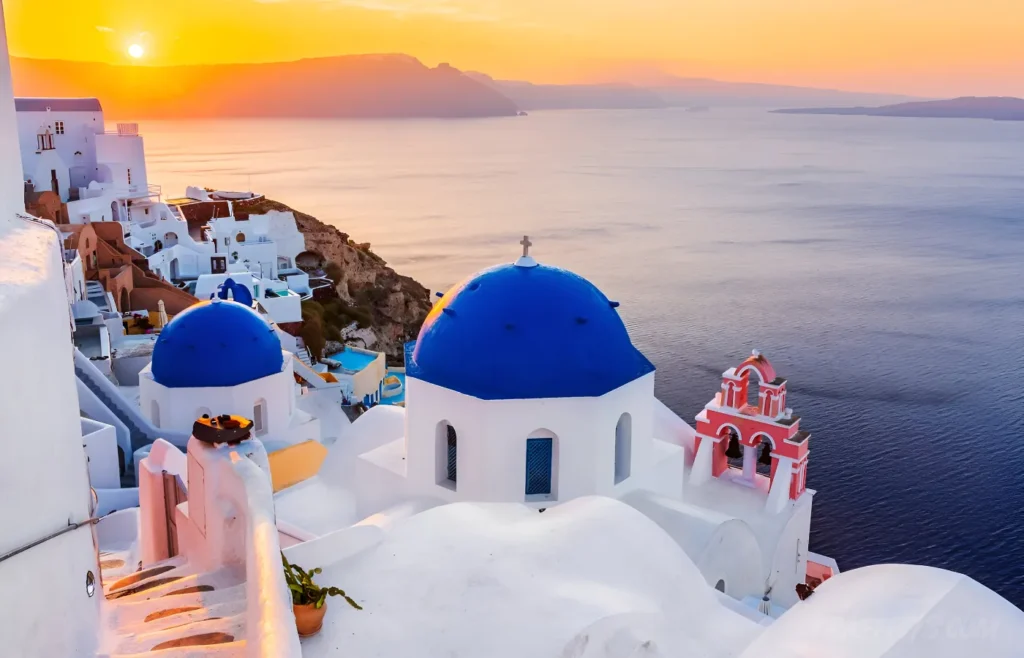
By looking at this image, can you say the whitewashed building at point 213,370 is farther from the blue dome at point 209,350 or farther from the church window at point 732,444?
the church window at point 732,444

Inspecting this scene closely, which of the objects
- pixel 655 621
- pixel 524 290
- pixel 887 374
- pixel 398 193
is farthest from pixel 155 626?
pixel 398 193

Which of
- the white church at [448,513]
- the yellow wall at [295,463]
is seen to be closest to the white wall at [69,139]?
the white church at [448,513]

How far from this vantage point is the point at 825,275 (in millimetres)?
49438

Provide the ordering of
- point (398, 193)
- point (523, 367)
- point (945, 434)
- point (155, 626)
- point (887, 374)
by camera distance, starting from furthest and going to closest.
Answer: point (398, 193) → point (887, 374) → point (945, 434) → point (523, 367) → point (155, 626)

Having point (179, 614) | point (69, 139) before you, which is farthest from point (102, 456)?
point (69, 139)

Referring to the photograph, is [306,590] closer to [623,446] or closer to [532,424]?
[532,424]

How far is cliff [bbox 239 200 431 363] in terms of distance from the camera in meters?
41.6

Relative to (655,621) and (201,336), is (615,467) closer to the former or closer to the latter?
(655,621)

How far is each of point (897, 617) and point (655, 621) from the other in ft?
5.88

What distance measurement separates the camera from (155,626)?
456 centimetres

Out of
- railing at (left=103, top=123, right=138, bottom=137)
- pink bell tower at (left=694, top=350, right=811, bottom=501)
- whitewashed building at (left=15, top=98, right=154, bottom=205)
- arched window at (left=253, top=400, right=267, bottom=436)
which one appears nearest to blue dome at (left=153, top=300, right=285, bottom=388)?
arched window at (left=253, top=400, right=267, bottom=436)

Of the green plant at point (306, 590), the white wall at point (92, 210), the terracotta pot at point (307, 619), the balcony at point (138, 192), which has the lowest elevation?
the terracotta pot at point (307, 619)

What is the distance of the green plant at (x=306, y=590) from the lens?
18.7ft

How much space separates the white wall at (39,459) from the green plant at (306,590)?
1529 mm
